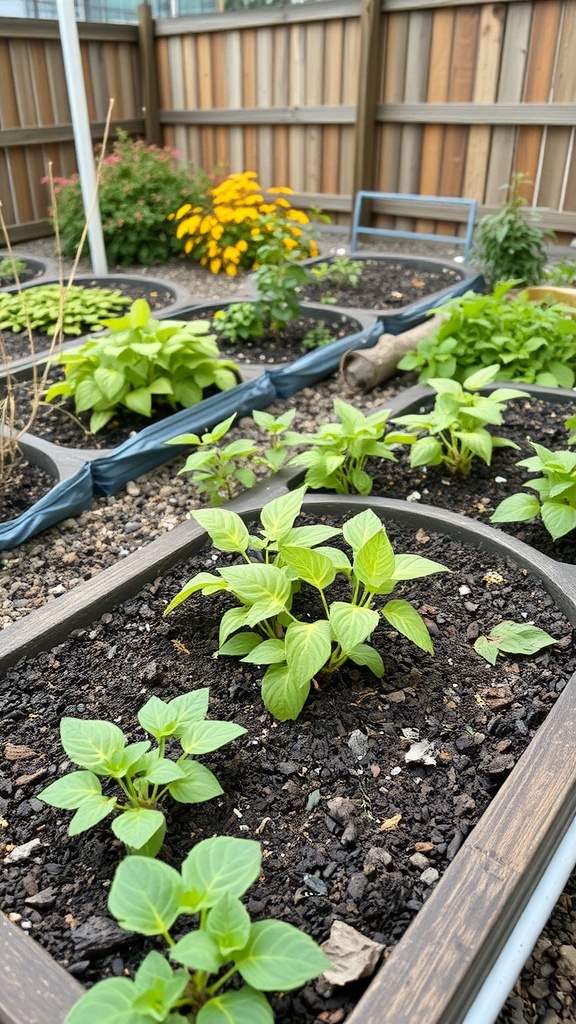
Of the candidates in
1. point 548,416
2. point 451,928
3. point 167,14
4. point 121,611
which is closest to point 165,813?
point 451,928

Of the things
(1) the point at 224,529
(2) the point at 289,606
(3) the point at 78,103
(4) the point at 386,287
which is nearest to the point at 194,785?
(2) the point at 289,606

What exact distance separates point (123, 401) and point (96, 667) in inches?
58.7

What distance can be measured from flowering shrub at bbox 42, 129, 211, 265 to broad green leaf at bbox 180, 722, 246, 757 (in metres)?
4.81

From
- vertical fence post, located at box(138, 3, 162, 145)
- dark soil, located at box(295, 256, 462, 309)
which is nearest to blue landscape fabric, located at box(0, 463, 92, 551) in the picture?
dark soil, located at box(295, 256, 462, 309)

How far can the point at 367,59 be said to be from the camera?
5473 mm

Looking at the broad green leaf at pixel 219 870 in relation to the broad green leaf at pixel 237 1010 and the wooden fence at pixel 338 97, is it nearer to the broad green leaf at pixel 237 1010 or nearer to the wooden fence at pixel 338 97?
the broad green leaf at pixel 237 1010

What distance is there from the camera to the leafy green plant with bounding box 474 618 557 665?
68.2 inches

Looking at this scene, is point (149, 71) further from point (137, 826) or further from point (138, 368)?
point (137, 826)

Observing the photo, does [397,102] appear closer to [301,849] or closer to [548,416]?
[548,416]

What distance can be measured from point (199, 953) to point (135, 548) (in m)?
1.53

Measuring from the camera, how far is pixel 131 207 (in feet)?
18.0

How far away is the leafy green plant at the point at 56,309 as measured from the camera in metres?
4.02

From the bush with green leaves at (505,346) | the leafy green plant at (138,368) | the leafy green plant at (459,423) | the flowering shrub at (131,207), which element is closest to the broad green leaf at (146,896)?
the leafy green plant at (459,423)

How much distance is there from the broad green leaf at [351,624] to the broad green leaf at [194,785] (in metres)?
0.34
